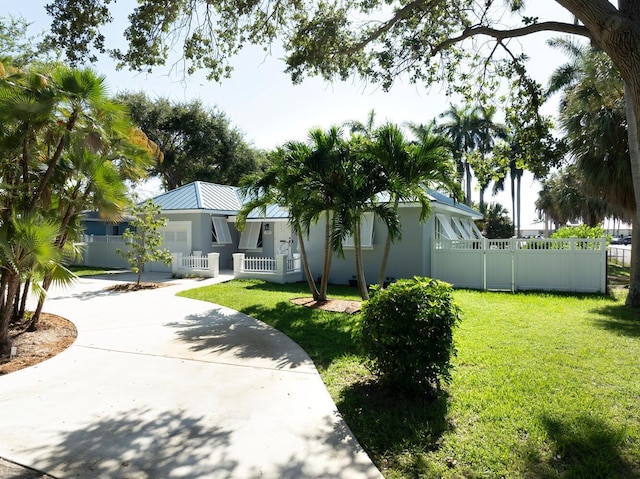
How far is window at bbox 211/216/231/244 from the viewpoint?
19578 mm

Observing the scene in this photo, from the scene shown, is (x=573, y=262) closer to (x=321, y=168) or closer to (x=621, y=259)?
(x=321, y=168)

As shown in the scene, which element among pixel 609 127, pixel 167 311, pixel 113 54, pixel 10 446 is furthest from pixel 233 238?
pixel 10 446

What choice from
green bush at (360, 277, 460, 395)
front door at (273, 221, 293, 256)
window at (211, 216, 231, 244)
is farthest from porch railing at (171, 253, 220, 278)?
green bush at (360, 277, 460, 395)

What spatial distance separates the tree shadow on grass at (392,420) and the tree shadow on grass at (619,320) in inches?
209

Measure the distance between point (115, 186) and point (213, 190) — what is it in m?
14.5

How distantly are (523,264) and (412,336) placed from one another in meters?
10.7

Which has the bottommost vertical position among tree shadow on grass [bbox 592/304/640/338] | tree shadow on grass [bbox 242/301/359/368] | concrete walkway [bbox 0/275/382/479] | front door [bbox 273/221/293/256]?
concrete walkway [bbox 0/275/382/479]

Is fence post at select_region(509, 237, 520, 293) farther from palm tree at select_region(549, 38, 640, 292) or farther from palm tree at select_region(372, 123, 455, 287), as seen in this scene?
palm tree at select_region(372, 123, 455, 287)

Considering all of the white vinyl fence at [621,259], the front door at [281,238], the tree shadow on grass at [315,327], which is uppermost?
the front door at [281,238]

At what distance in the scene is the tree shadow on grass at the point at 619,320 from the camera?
7816mm

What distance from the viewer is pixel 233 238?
20.9m

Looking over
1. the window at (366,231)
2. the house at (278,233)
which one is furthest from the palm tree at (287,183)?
the house at (278,233)

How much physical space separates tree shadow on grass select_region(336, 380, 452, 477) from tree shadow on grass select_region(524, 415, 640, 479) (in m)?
0.84

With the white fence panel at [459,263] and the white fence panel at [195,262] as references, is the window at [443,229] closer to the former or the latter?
the white fence panel at [459,263]
